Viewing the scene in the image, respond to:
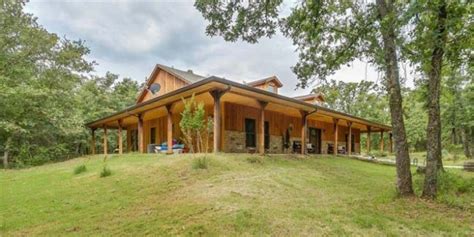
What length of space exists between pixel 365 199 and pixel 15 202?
773 centimetres

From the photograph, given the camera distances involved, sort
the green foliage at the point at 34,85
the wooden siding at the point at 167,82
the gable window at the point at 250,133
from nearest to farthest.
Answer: the gable window at the point at 250,133 < the green foliage at the point at 34,85 < the wooden siding at the point at 167,82

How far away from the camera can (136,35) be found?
1820 centimetres

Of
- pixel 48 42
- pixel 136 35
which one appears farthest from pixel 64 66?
pixel 136 35

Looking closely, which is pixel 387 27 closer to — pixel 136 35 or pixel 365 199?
pixel 365 199

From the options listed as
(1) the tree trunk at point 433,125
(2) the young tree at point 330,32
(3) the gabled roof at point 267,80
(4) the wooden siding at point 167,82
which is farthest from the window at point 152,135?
(1) the tree trunk at point 433,125

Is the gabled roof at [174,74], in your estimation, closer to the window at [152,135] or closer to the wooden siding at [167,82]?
the wooden siding at [167,82]

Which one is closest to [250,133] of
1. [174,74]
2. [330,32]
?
[174,74]

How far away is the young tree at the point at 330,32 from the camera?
6.79 meters

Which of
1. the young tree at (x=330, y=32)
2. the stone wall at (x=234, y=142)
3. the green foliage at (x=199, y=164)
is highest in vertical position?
the young tree at (x=330, y=32)

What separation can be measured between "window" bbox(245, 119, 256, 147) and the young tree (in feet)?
21.7

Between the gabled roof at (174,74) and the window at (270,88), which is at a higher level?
the gabled roof at (174,74)

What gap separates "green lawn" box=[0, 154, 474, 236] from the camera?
4.64 m

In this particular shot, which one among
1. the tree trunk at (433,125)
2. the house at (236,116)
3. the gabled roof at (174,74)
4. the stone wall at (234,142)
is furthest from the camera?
the gabled roof at (174,74)

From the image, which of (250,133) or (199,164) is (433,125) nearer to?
(199,164)
